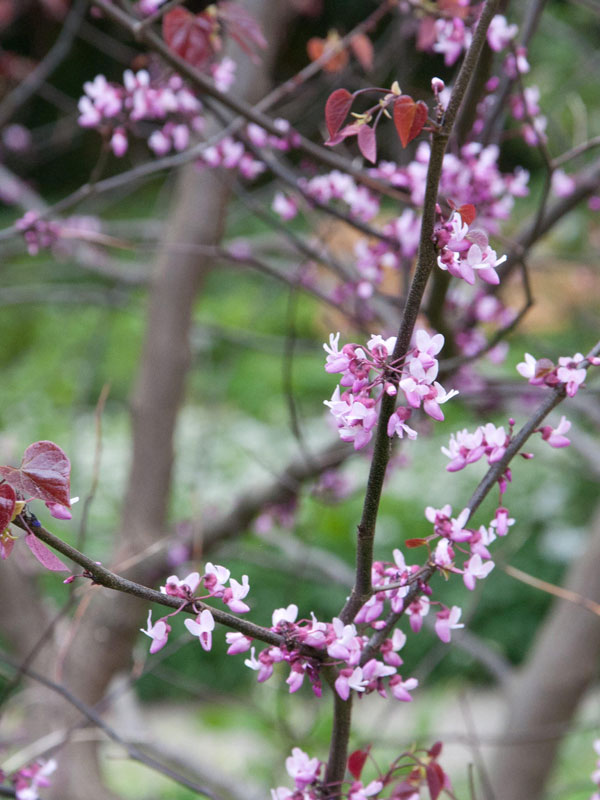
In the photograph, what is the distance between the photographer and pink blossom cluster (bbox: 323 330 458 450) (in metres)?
0.40

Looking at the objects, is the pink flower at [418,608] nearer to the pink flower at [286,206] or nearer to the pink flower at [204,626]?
the pink flower at [204,626]

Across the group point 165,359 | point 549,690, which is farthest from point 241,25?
point 549,690

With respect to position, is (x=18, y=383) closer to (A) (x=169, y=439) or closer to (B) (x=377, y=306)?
(A) (x=169, y=439)

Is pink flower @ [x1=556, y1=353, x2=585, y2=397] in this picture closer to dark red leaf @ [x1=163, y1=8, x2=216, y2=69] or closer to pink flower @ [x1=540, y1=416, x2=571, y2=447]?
pink flower @ [x1=540, y1=416, x2=571, y2=447]

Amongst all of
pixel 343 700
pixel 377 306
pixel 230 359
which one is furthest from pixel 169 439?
pixel 230 359

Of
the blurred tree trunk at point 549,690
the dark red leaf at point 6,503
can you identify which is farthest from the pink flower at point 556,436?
the blurred tree trunk at point 549,690

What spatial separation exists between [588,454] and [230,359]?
3643 millimetres

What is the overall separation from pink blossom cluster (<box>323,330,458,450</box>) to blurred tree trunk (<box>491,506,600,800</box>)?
129cm

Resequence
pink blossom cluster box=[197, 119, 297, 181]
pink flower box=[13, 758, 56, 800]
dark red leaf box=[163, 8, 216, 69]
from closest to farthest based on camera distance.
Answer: pink flower box=[13, 758, 56, 800]
dark red leaf box=[163, 8, 216, 69]
pink blossom cluster box=[197, 119, 297, 181]

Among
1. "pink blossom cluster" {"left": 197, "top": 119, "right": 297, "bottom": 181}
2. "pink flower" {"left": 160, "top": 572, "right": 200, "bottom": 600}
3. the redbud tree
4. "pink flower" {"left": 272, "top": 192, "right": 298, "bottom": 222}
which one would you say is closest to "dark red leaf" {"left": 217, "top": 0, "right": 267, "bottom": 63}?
the redbud tree

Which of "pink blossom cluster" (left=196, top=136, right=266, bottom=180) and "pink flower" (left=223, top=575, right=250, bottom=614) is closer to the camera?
"pink flower" (left=223, top=575, right=250, bottom=614)

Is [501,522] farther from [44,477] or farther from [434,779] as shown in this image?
[44,477]

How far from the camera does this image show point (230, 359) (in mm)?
5062

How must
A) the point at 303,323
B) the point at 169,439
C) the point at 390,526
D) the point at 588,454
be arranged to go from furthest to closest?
the point at 303,323 < the point at 390,526 < the point at 169,439 < the point at 588,454
